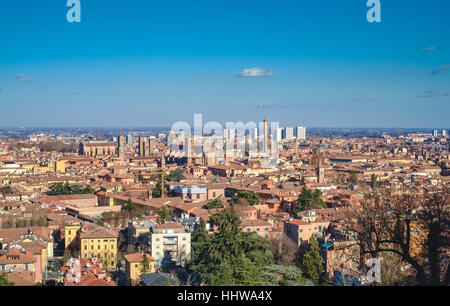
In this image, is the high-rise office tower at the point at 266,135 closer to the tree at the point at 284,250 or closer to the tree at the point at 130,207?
the tree at the point at 130,207

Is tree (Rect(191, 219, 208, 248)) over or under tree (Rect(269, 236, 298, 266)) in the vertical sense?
over

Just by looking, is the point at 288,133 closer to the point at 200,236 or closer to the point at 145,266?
the point at 200,236

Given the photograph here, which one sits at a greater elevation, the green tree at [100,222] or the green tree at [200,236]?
the green tree at [200,236]

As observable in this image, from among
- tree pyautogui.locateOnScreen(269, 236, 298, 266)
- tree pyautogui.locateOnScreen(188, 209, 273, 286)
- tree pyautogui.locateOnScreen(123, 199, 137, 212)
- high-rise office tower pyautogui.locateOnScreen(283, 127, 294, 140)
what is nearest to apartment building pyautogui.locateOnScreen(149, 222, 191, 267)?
tree pyautogui.locateOnScreen(188, 209, 273, 286)

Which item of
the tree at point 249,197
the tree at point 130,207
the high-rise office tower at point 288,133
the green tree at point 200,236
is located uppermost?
the high-rise office tower at point 288,133

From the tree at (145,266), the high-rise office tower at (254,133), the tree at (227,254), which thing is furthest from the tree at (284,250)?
the high-rise office tower at (254,133)

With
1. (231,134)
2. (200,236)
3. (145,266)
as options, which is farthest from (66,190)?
(231,134)

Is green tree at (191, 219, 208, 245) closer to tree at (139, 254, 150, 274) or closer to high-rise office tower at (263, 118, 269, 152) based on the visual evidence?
tree at (139, 254, 150, 274)

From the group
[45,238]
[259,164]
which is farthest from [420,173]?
[45,238]
